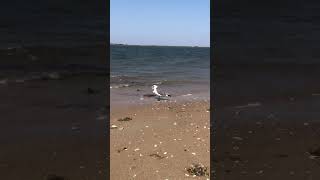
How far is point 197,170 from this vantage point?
7.34 metres

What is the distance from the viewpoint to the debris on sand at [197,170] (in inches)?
284

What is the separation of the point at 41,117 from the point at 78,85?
4625 mm

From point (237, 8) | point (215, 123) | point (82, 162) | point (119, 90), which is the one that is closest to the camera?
point (82, 162)

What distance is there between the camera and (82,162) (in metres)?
7.53

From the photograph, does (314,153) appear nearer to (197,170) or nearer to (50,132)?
(197,170)

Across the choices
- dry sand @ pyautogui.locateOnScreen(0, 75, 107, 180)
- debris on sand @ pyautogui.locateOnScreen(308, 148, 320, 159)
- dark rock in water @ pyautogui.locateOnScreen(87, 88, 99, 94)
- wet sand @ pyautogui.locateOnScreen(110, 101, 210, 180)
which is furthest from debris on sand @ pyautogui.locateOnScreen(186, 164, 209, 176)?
dark rock in water @ pyautogui.locateOnScreen(87, 88, 99, 94)

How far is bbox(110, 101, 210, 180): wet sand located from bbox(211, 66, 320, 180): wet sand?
384mm

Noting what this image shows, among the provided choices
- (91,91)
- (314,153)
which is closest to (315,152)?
(314,153)

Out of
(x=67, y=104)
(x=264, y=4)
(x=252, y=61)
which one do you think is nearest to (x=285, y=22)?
(x=264, y=4)

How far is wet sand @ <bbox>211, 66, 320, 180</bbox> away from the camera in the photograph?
7297 mm

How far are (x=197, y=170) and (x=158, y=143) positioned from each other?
168 cm

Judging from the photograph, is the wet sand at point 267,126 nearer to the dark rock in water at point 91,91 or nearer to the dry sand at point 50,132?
the dry sand at point 50,132

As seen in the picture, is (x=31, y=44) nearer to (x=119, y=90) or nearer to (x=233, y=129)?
(x=119, y=90)

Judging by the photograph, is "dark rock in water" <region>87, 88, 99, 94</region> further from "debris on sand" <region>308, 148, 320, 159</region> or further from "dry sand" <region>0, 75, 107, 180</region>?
"debris on sand" <region>308, 148, 320, 159</region>
